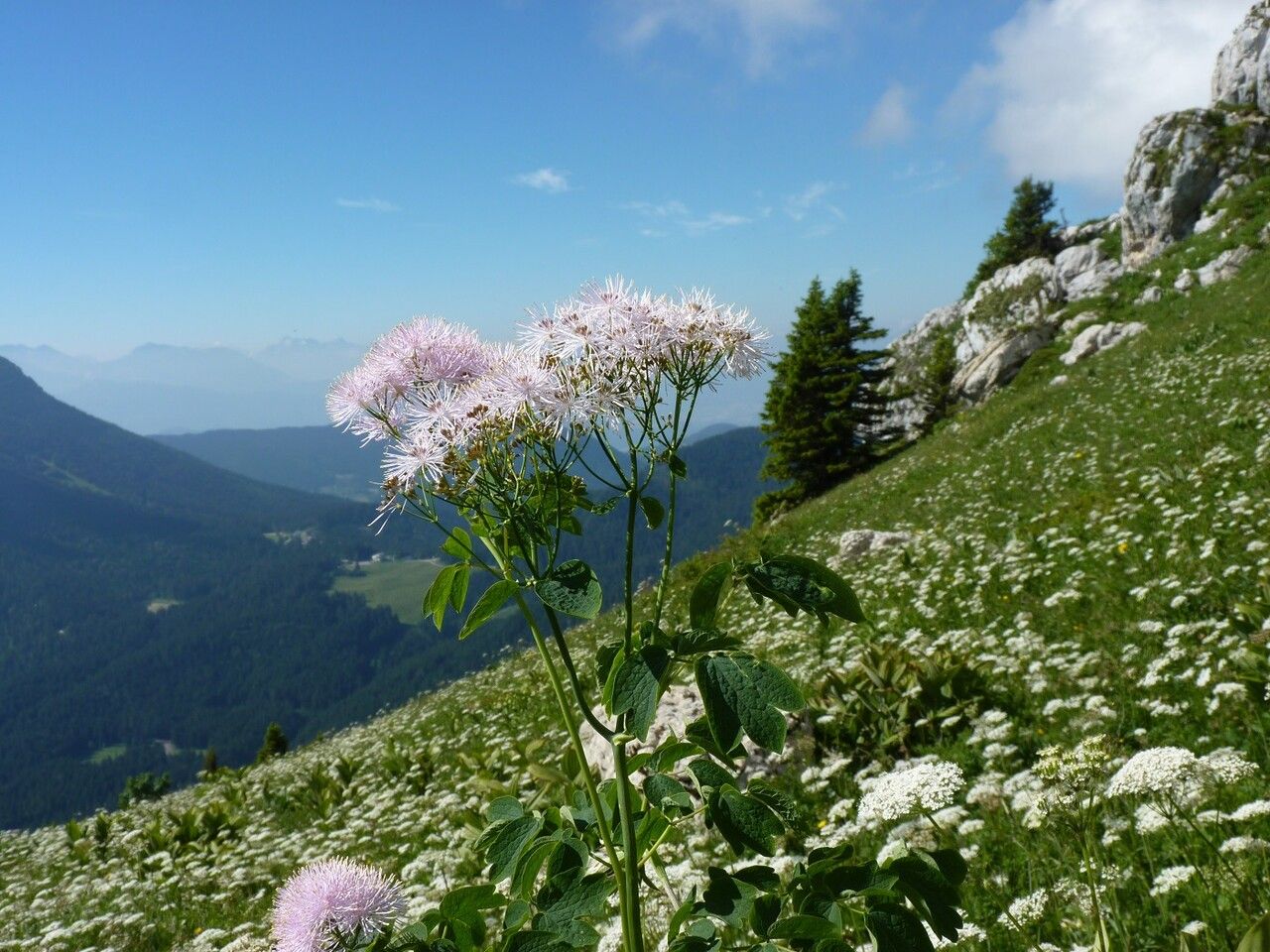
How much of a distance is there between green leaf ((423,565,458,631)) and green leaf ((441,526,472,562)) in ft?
0.28

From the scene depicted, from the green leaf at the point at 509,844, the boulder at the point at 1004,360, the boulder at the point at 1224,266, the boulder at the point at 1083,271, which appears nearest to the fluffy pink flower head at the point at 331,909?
the green leaf at the point at 509,844

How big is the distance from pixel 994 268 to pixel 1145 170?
1433 centimetres

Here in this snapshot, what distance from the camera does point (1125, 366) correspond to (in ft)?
71.3

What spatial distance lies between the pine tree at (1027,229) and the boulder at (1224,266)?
79.5 feet

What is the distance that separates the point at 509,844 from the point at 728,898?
2.06 ft

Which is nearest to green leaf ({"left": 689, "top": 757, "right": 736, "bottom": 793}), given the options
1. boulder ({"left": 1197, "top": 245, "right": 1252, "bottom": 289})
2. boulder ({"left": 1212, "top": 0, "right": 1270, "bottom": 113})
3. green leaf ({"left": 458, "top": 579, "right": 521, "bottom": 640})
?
green leaf ({"left": 458, "top": 579, "right": 521, "bottom": 640})

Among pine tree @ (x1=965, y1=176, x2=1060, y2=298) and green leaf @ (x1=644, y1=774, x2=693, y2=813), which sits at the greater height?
pine tree @ (x1=965, y1=176, x2=1060, y2=298)

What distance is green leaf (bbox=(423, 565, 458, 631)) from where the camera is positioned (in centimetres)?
233

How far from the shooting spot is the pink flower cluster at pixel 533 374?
226 cm

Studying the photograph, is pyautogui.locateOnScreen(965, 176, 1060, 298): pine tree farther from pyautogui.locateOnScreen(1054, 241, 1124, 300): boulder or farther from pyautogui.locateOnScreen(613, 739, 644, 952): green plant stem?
pyautogui.locateOnScreen(613, 739, 644, 952): green plant stem

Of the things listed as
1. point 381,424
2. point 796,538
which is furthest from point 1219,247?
point 381,424

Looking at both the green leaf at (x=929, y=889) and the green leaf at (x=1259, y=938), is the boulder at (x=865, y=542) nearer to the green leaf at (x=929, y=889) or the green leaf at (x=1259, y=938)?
the green leaf at (x=1259, y=938)

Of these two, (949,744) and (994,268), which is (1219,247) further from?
(949,744)

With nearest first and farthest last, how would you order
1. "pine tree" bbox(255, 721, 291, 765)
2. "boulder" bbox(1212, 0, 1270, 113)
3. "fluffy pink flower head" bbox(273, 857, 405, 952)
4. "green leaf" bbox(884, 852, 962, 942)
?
"green leaf" bbox(884, 852, 962, 942)
"fluffy pink flower head" bbox(273, 857, 405, 952)
"pine tree" bbox(255, 721, 291, 765)
"boulder" bbox(1212, 0, 1270, 113)
